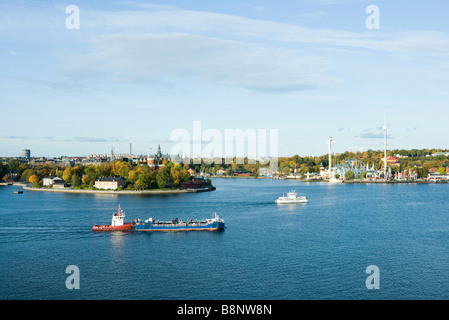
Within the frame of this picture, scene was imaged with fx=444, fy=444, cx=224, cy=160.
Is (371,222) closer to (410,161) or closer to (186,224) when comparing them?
(186,224)

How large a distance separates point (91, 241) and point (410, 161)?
210 feet

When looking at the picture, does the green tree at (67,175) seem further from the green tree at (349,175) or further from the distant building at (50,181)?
the green tree at (349,175)

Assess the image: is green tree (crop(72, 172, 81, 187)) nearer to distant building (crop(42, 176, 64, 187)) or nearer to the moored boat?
distant building (crop(42, 176, 64, 187))

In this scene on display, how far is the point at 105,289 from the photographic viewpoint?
9.96 metres

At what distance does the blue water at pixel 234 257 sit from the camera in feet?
32.5

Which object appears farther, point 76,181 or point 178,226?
point 76,181

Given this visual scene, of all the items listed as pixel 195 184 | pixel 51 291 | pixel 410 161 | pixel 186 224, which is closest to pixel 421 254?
pixel 186 224

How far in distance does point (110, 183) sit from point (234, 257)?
80.3 feet

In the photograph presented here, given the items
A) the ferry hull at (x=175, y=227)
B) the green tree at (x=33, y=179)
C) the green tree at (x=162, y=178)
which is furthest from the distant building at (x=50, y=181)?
the ferry hull at (x=175, y=227)

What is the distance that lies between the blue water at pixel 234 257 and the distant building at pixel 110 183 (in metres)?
13.5

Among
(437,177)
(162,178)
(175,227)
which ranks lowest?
(175,227)

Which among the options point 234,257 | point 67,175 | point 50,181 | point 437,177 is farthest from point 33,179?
point 437,177

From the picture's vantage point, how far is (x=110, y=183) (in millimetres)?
35312

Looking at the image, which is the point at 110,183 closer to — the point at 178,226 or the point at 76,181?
the point at 76,181
